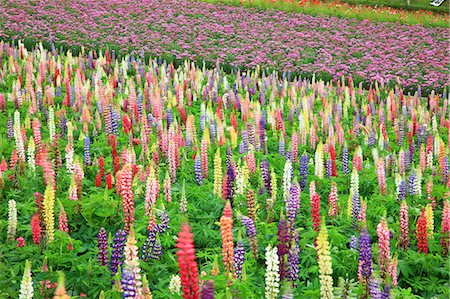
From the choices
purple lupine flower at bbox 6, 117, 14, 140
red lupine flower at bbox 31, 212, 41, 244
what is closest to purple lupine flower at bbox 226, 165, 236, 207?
red lupine flower at bbox 31, 212, 41, 244

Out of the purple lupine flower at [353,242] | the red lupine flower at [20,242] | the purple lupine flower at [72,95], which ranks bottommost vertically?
the purple lupine flower at [353,242]

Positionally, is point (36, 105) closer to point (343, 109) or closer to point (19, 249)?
point (19, 249)

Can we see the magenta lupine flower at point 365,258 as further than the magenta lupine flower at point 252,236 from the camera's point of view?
No

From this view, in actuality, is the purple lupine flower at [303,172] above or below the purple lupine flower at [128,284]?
below

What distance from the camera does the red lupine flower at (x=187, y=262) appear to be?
2.85m

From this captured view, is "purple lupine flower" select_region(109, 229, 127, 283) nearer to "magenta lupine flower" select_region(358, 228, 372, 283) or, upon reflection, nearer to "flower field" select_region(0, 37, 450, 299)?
"flower field" select_region(0, 37, 450, 299)

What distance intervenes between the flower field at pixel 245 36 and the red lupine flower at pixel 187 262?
12126 millimetres

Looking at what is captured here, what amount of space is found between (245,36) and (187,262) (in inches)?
646

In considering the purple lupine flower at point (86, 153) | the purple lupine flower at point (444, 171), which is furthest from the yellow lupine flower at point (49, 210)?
the purple lupine flower at point (444, 171)

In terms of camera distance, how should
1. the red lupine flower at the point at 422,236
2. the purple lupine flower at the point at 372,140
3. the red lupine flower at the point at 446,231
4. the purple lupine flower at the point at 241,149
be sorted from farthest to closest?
the purple lupine flower at the point at 372,140 < the purple lupine flower at the point at 241,149 < the red lupine flower at the point at 446,231 < the red lupine flower at the point at 422,236

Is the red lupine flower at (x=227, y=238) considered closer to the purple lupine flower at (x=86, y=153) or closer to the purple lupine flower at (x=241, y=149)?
the purple lupine flower at (x=86, y=153)

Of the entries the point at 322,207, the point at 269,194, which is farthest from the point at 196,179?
the point at 322,207

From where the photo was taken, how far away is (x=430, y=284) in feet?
14.9

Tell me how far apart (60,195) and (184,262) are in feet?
9.94
